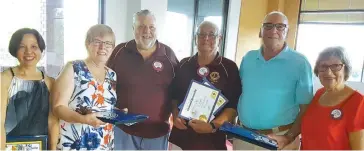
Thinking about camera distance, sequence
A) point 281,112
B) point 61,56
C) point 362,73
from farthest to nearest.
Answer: point 362,73, point 61,56, point 281,112

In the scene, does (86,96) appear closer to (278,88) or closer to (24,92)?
(24,92)

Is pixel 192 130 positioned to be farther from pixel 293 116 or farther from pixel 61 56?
pixel 61 56

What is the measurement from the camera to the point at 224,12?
701 centimetres

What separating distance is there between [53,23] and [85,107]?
2.39 meters

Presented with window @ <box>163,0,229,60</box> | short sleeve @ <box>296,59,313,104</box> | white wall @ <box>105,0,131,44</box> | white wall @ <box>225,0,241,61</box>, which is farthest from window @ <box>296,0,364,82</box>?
short sleeve @ <box>296,59,313,104</box>

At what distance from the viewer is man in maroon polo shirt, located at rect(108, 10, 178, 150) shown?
6.61ft

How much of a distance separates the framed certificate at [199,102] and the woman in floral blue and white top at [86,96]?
0.47m

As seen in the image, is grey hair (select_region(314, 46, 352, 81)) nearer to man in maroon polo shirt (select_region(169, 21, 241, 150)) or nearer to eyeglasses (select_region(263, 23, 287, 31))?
eyeglasses (select_region(263, 23, 287, 31))

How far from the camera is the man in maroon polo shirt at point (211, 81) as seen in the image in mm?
1960

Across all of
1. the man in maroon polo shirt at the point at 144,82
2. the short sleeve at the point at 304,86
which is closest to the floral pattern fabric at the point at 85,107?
the man in maroon polo shirt at the point at 144,82

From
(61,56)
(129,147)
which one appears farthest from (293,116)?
(61,56)

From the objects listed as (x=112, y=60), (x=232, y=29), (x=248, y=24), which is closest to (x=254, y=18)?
(x=248, y=24)

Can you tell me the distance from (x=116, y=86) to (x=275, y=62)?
102 centimetres

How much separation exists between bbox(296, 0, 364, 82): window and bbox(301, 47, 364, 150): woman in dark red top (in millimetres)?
5777
